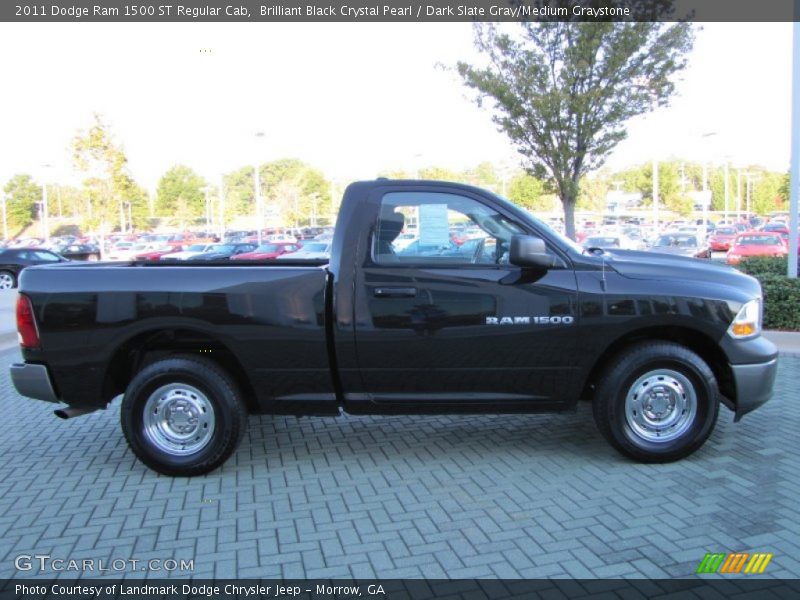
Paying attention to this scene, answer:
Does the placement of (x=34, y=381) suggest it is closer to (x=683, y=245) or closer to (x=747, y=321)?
(x=747, y=321)

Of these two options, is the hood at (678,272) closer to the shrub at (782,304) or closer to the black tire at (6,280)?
the shrub at (782,304)

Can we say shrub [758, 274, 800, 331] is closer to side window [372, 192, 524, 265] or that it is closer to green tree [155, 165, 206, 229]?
side window [372, 192, 524, 265]

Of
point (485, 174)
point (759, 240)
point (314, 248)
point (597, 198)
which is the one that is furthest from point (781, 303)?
point (597, 198)

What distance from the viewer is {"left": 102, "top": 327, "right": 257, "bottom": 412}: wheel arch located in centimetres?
474

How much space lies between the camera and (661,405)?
15.4 ft

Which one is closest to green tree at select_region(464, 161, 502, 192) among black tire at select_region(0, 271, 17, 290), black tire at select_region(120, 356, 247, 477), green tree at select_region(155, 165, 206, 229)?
black tire at select_region(0, 271, 17, 290)

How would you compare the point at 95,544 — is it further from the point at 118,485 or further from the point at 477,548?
the point at 477,548

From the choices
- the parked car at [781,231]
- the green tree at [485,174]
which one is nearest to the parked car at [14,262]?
the parked car at [781,231]

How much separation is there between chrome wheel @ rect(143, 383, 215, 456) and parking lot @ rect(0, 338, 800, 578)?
26cm

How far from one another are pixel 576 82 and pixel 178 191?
87250 millimetres

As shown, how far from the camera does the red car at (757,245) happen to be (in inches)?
1083

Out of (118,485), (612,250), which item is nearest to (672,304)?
(612,250)
